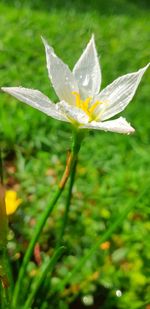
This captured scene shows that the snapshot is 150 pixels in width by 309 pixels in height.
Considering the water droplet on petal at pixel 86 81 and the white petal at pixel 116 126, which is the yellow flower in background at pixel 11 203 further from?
the white petal at pixel 116 126

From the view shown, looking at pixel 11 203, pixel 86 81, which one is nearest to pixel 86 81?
pixel 86 81

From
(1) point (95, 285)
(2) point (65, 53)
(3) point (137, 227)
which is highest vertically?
(2) point (65, 53)

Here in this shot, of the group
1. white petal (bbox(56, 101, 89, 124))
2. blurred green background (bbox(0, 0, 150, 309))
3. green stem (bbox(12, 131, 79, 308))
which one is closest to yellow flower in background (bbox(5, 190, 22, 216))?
blurred green background (bbox(0, 0, 150, 309))

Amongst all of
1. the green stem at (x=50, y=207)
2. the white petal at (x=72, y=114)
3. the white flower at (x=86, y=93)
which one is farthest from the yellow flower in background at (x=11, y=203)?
the white petal at (x=72, y=114)

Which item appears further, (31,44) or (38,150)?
(31,44)

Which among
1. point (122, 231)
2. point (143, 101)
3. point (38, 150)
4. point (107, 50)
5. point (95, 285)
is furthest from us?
point (107, 50)

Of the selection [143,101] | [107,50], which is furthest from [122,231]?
[107,50]

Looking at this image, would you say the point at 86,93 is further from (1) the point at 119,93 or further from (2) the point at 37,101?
(2) the point at 37,101

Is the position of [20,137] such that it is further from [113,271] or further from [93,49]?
[93,49]

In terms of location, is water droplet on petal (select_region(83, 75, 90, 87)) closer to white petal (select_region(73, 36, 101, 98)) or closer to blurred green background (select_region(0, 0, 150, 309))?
Answer: white petal (select_region(73, 36, 101, 98))
